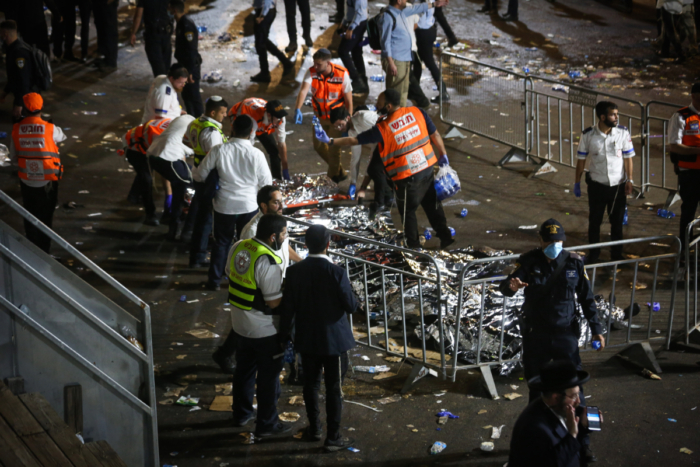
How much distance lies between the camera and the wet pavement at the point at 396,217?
5.37 meters

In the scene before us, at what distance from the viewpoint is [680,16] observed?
14711 mm

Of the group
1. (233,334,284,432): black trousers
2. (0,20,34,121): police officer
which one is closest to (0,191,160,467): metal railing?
(233,334,284,432): black trousers

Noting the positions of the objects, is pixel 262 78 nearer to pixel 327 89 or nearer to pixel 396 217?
pixel 327 89

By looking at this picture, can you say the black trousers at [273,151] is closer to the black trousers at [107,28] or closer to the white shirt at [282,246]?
the white shirt at [282,246]

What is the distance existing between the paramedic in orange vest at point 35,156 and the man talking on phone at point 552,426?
5874 mm

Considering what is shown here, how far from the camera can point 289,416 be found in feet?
18.8

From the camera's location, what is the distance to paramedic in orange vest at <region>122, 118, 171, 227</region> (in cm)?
861

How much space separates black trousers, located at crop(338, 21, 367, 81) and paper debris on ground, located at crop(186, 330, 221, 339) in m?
7.03

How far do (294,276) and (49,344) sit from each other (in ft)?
5.29

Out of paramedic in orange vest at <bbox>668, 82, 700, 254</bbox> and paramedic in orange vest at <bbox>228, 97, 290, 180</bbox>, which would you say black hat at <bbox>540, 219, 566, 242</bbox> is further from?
paramedic in orange vest at <bbox>228, 97, 290, 180</bbox>

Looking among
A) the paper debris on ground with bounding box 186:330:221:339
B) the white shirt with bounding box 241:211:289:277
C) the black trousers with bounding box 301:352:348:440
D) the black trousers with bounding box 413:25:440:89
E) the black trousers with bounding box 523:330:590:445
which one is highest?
the black trousers with bounding box 413:25:440:89

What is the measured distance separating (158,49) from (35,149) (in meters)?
5.25

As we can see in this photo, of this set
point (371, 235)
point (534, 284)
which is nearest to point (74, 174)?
point (371, 235)

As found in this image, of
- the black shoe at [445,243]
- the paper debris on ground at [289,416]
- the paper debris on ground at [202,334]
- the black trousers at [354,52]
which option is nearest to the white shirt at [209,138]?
the paper debris on ground at [202,334]
